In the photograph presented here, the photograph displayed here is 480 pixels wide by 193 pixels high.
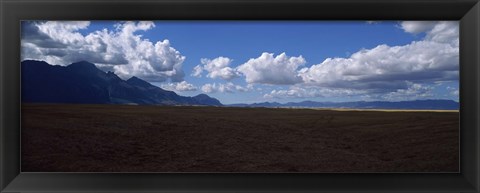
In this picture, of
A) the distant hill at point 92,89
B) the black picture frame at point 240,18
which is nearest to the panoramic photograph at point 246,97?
the distant hill at point 92,89

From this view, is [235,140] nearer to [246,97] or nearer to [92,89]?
[246,97]

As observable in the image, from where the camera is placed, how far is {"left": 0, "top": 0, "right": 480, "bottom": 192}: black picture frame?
135 centimetres

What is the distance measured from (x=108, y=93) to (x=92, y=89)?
0.08 meters

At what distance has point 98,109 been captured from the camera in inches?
64.6

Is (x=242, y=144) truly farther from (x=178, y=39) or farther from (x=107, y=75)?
(x=107, y=75)

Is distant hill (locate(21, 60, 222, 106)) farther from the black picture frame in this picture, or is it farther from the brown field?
the black picture frame

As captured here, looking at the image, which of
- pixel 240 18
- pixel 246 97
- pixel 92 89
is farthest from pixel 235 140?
pixel 92 89

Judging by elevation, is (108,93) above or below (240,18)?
below

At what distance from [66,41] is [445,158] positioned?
1855 mm

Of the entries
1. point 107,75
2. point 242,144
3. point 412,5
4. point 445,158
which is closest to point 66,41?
point 107,75

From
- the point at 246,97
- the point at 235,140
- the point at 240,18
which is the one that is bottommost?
the point at 235,140

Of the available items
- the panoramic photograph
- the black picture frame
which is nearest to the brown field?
the panoramic photograph

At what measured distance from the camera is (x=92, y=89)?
1.65 meters

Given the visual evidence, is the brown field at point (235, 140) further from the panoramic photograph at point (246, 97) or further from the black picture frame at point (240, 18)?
the black picture frame at point (240, 18)
